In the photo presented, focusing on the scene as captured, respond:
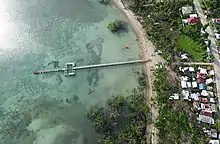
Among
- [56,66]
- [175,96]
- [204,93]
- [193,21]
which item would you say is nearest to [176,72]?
[175,96]

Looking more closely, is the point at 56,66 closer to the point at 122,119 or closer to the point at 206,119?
the point at 122,119

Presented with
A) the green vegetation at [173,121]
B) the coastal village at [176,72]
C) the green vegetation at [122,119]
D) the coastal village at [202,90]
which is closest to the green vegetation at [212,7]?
the coastal village at [176,72]

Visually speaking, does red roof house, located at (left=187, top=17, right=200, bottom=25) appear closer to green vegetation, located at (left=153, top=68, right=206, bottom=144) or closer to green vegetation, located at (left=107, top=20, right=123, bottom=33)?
green vegetation, located at (left=107, top=20, right=123, bottom=33)

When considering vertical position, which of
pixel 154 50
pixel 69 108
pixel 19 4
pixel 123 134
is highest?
pixel 19 4

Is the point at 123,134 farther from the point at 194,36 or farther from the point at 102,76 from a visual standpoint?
the point at 194,36

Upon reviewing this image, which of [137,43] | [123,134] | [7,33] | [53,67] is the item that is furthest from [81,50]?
[123,134]

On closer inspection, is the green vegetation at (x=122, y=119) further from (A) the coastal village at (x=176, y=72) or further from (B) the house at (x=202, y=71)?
(B) the house at (x=202, y=71)
